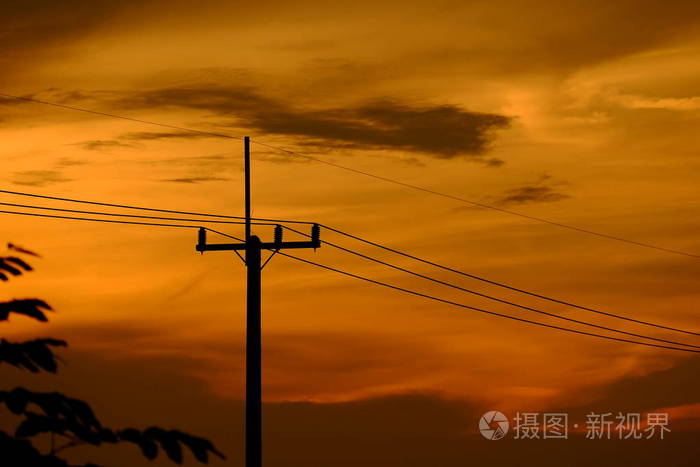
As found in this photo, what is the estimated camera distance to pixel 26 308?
18.0 feet

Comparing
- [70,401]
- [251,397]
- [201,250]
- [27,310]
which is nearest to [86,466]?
[70,401]

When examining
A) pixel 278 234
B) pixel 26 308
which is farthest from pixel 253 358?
pixel 26 308

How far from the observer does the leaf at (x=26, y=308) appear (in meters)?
5.43

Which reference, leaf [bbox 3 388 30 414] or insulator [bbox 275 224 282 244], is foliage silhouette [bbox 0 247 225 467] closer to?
leaf [bbox 3 388 30 414]

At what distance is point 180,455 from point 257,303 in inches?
950

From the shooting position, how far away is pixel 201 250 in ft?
103

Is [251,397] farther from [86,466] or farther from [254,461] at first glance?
[86,466]

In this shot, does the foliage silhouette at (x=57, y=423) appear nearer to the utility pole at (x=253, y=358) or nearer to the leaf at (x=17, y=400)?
the leaf at (x=17, y=400)

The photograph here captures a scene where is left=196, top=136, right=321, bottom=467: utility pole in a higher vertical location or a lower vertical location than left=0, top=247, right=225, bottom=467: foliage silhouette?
lower

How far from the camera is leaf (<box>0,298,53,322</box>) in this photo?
17.8 ft

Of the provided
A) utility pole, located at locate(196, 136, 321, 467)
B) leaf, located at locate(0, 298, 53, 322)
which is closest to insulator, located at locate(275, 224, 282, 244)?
utility pole, located at locate(196, 136, 321, 467)

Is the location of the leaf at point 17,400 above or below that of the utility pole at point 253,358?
above

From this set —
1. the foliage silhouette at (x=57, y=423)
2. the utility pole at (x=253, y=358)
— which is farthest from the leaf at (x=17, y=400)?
the utility pole at (x=253, y=358)

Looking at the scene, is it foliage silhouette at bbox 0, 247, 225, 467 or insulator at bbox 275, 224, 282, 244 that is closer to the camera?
foliage silhouette at bbox 0, 247, 225, 467
